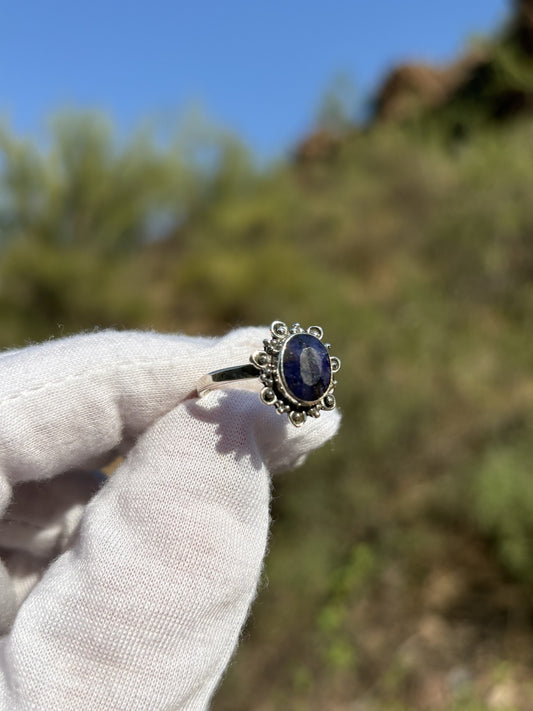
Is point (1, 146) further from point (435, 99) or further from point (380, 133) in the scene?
point (435, 99)

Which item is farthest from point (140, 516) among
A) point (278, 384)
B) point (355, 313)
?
point (355, 313)

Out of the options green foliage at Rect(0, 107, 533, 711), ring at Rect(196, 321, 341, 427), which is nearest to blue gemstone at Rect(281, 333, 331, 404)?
ring at Rect(196, 321, 341, 427)

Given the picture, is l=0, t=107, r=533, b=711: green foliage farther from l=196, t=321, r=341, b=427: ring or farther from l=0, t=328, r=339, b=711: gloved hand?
l=196, t=321, r=341, b=427: ring

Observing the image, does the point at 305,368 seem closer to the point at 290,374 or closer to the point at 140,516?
the point at 290,374

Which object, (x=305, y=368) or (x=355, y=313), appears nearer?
(x=305, y=368)

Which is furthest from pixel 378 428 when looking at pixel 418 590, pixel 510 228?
pixel 510 228

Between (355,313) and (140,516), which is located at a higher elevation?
(355,313)
